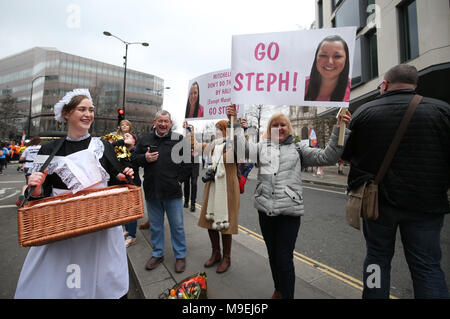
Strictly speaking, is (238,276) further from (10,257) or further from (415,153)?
(10,257)

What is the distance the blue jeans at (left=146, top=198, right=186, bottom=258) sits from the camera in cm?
299

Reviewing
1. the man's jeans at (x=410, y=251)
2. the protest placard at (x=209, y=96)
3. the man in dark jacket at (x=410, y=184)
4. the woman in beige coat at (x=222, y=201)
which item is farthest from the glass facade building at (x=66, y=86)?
the man's jeans at (x=410, y=251)

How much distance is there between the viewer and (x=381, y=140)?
1.78m

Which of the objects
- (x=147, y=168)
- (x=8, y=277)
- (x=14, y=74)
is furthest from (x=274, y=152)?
(x=14, y=74)

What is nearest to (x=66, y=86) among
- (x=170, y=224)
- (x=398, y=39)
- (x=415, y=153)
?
(x=398, y=39)

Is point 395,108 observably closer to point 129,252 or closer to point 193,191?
point 129,252

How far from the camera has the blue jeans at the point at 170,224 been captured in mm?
2986

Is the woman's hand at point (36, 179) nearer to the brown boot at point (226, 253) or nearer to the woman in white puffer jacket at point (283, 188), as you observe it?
the woman in white puffer jacket at point (283, 188)

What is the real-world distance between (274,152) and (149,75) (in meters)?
72.4

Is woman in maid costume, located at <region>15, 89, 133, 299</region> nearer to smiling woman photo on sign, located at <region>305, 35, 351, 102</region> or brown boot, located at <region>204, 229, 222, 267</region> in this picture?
brown boot, located at <region>204, 229, 222, 267</region>

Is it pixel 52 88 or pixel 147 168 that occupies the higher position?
pixel 52 88

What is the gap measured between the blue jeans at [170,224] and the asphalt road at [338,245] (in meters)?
1.92

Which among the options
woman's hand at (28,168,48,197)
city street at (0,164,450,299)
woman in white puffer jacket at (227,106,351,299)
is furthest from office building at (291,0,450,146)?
woman's hand at (28,168,48,197)

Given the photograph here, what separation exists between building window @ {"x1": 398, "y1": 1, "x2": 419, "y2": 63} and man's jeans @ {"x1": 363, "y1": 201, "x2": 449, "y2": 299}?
12310mm
